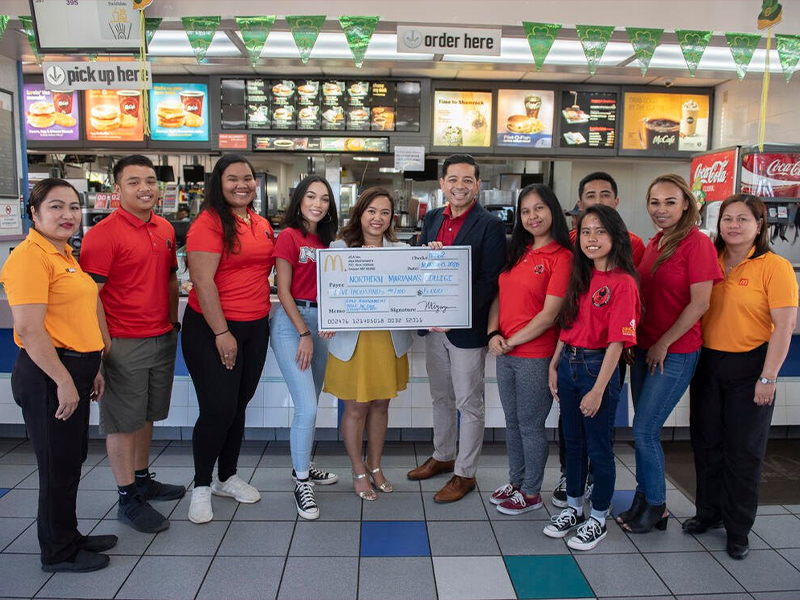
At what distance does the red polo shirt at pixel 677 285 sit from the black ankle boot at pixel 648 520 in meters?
0.80

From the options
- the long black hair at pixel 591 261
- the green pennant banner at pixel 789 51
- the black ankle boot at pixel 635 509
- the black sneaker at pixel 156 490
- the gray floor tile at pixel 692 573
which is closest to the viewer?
the gray floor tile at pixel 692 573

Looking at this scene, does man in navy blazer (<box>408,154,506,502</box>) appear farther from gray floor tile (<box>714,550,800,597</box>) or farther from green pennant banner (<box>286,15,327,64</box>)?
green pennant banner (<box>286,15,327,64</box>)

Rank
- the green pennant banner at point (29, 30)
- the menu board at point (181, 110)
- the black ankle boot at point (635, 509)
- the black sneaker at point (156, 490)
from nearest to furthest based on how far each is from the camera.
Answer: the black ankle boot at point (635, 509) → the black sneaker at point (156, 490) → the green pennant banner at point (29, 30) → the menu board at point (181, 110)

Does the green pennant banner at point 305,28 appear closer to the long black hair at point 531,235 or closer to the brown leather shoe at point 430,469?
the long black hair at point 531,235

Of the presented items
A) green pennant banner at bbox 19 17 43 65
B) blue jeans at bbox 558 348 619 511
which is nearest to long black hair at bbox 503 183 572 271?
blue jeans at bbox 558 348 619 511

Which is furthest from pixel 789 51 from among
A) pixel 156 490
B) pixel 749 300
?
pixel 156 490

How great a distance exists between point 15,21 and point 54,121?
9.20 feet

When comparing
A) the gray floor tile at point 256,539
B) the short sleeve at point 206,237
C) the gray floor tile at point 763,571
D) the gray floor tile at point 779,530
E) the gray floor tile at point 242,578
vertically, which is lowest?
the gray floor tile at point 256,539

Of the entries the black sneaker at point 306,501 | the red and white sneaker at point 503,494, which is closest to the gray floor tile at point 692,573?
the red and white sneaker at point 503,494

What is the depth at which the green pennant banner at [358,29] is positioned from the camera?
3.74 metres

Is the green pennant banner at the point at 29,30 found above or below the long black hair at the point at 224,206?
above

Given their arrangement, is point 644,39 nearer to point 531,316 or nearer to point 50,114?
point 531,316

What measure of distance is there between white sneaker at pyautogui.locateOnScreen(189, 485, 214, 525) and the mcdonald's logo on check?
1.26 meters

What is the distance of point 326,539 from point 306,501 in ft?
0.87
